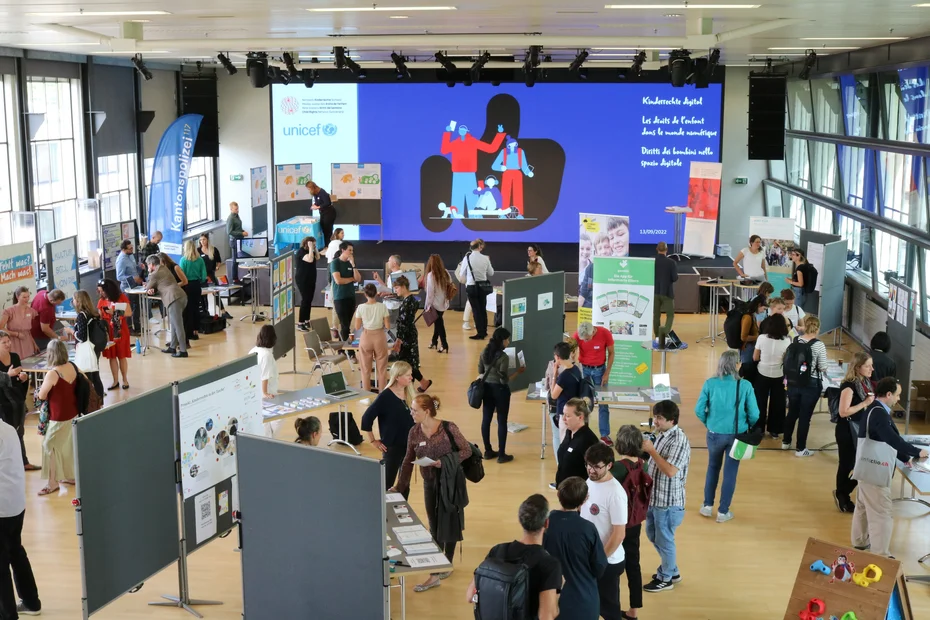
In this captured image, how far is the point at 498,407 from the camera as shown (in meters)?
9.09

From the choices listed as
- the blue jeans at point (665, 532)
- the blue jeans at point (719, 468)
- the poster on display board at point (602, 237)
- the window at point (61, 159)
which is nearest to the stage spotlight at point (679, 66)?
the poster on display board at point (602, 237)

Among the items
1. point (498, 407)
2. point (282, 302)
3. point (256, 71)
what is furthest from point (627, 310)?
point (256, 71)

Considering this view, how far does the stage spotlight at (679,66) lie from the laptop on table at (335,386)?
581 cm

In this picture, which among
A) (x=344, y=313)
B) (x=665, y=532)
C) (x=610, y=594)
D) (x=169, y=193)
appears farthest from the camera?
(x=169, y=193)

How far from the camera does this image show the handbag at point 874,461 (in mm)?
6871

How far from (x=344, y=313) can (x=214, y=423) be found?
6673 millimetres

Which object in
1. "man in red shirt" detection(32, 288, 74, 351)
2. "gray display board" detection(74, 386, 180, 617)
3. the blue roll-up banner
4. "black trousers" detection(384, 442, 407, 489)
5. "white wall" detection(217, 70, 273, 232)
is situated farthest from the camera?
"white wall" detection(217, 70, 273, 232)

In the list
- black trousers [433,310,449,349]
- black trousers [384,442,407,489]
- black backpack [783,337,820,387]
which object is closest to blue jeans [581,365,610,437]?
black backpack [783,337,820,387]

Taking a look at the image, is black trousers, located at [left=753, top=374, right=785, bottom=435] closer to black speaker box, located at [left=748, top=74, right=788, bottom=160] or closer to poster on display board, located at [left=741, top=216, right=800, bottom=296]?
poster on display board, located at [left=741, top=216, right=800, bottom=296]

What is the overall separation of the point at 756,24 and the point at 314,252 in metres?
6.71

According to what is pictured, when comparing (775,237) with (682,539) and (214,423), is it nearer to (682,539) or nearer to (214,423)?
(682,539)

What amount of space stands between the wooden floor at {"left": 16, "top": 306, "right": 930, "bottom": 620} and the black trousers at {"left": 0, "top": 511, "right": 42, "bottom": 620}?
18 cm

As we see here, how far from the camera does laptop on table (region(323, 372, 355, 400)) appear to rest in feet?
28.7

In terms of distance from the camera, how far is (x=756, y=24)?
33.8 ft
